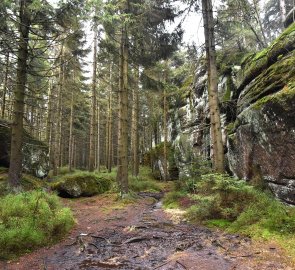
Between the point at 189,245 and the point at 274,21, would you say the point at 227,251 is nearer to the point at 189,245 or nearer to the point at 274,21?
the point at 189,245

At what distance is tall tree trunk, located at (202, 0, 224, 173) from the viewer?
10328 mm

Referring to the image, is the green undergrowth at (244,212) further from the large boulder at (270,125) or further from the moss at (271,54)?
the moss at (271,54)

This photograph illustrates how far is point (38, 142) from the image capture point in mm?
17578

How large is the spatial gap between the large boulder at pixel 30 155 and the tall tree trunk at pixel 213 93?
34.7 ft

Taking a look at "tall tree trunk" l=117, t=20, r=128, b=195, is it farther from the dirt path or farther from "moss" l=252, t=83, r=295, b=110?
"moss" l=252, t=83, r=295, b=110

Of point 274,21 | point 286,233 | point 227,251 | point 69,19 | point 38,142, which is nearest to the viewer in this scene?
point 227,251

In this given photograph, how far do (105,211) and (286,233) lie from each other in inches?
284

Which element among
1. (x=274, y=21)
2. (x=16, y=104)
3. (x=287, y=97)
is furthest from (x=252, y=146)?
(x=274, y=21)

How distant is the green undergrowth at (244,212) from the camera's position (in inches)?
247

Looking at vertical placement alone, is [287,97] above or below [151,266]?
above

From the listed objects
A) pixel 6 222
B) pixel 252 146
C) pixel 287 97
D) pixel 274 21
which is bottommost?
pixel 6 222

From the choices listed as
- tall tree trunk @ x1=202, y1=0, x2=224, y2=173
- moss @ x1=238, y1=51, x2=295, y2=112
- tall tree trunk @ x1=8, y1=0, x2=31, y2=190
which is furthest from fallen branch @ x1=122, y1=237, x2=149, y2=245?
moss @ x1=238, y1=51, x2=295, y2=112

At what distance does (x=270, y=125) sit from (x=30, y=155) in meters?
14.1

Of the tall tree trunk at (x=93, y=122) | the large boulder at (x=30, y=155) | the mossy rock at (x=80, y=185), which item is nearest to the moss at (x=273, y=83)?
the mossy rock at (x=80, y=185)
